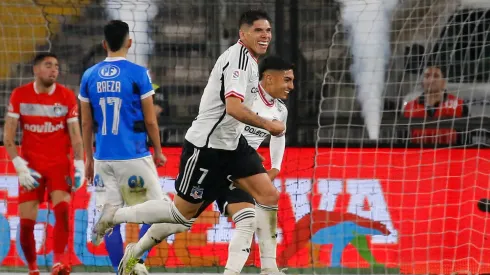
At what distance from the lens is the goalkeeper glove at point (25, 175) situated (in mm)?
10336

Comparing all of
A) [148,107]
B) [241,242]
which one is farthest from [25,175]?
[241,242]

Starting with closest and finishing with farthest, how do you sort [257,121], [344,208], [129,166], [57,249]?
[257,121], [129,166], [57,249], [344,208]

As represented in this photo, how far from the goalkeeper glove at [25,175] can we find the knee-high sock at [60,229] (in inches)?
10.7

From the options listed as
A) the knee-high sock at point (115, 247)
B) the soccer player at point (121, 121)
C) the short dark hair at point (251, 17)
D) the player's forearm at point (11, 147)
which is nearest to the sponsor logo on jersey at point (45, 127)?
the player's forearm at point (11, 147)

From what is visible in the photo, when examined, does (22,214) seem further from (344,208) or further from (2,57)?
(344,208)

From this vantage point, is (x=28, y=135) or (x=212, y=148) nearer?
(x=212, y=148)

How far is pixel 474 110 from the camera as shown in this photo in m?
11.7

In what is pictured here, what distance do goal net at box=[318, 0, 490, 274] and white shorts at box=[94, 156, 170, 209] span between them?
8.66 feet

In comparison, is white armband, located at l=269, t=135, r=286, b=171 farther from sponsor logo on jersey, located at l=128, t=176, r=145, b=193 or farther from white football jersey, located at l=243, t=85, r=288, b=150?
sponsor logo on jersey, located at l=128, t=176, r=145, b=193


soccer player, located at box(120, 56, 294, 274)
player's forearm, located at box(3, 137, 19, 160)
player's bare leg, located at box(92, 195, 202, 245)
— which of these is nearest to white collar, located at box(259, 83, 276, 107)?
soccer player, located at box(120, 56, 294, 274)

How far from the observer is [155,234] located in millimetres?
9281

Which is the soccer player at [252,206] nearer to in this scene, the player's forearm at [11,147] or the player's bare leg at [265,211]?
the player's bare leg at [265,211]

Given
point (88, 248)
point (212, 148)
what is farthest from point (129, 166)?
point (88, 248)

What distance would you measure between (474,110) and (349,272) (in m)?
1.93
